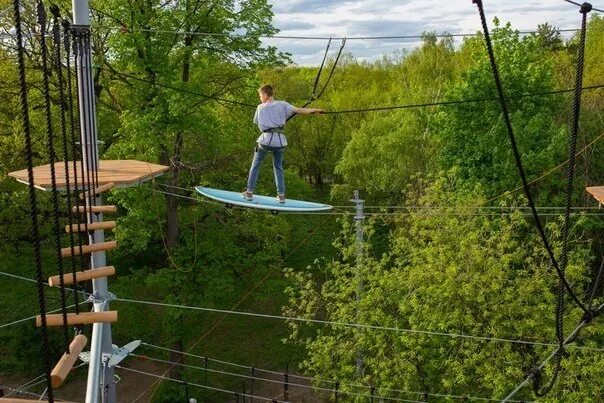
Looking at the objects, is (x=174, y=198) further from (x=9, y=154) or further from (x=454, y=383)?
(x=454, y=383)

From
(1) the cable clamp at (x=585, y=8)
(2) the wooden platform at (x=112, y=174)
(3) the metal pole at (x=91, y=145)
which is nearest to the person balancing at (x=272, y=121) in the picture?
(2) the wooden platform at (x=112, y=174)

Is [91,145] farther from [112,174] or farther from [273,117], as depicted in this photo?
[273,117]

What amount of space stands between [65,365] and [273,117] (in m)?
4.48

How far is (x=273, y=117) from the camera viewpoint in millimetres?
7000

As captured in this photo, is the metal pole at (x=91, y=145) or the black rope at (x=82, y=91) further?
the metal pole at (x=91, y=145)

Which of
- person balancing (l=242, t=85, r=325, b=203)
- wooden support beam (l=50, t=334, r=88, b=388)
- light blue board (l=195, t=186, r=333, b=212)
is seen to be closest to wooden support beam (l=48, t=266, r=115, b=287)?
wooden support beam (l=50, t=334, r=88, b=388)

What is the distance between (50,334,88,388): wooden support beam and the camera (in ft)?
9.37

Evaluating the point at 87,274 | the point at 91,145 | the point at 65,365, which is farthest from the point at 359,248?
the point at 65,365

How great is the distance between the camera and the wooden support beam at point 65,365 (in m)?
2.86

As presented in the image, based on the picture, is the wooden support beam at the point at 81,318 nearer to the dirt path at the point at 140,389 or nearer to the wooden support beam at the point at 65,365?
A: the wooden support beam at the point at 65,365

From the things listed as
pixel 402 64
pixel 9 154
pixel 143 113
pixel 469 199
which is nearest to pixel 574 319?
pixel 469 199

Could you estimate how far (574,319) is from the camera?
→ 958 cm

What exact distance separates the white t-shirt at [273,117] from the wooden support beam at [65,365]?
13.3 feet

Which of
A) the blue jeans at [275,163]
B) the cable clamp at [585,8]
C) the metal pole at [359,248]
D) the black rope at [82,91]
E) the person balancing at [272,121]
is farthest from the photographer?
the metal pole at [359,248]
